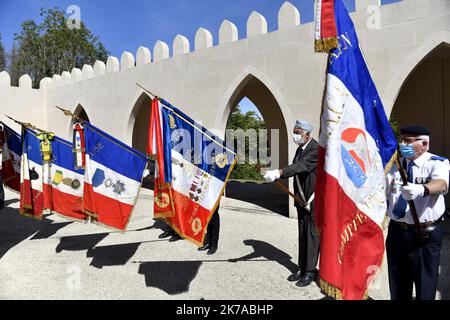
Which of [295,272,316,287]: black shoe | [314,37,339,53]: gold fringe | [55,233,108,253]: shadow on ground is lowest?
[55,233,108,253]: shadow on ground

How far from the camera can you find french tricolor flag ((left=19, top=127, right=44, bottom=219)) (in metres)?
5.19

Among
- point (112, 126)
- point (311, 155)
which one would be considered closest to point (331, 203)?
point (311, 155)

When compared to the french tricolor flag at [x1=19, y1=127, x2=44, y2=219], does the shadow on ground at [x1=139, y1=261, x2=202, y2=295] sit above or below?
below

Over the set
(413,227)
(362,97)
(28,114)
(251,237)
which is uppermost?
(28,114)

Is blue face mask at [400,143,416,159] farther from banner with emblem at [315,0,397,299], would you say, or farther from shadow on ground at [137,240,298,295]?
shadow on ground at [137,240,298,295]

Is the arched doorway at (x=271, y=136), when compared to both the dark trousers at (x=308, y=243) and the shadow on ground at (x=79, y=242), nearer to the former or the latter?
the shadow on ground at (x=79, y=242)

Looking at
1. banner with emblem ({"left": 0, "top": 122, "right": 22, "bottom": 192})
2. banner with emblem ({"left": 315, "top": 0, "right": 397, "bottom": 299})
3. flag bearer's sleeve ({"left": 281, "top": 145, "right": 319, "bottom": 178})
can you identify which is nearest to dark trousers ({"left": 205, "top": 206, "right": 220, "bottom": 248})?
flag bearer's sleeve ({"left": 281, "top": 145, "right": 319, "bottom": 178})

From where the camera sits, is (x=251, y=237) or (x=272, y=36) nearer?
(x=251, y=237)

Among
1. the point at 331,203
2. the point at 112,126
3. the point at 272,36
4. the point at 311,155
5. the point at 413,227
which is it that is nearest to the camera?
the point at 331,203

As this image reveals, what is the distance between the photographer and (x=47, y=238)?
18.6ft

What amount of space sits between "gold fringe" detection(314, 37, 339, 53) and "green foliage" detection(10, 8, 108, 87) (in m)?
30.8

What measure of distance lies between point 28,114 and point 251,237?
12.6 metres

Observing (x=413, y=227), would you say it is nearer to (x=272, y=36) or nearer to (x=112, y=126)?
(x=272, y=36)

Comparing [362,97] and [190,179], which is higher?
[362,97]
